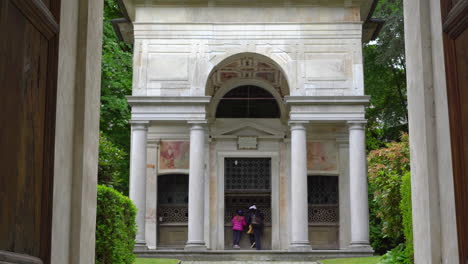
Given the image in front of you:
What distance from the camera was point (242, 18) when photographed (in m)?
27.4

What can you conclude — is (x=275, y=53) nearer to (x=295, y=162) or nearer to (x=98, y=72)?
(x=295, y=162)

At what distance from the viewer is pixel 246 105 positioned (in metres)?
31.7

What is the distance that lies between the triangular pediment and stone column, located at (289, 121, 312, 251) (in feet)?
13.6

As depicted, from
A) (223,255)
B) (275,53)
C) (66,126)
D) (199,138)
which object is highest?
(275,53)

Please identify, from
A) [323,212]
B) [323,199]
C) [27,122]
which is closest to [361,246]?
[323,212]

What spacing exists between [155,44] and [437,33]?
22.4 meters

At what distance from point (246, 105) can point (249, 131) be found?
1.36 m

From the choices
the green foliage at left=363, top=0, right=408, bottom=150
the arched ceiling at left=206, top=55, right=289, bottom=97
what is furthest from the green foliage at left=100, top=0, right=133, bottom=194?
the green foliage at left=363, top=0, right=408, bottom=150

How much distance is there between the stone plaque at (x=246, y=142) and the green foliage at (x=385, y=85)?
7188 millimetres

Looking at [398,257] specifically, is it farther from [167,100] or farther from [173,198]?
[173,198]

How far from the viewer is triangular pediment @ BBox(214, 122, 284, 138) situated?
31.0 meters

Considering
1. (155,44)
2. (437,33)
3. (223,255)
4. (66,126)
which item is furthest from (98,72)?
(155,44)

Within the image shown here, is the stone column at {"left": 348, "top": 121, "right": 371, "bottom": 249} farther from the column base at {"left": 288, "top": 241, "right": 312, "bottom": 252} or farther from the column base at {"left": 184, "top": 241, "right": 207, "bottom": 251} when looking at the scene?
the column base at {"left": 184, "top": 241, "right": 207, "bottom": 251}

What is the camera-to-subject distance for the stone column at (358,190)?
86.3 feet
